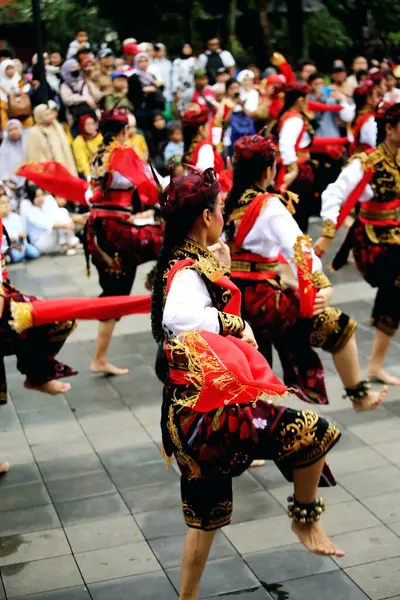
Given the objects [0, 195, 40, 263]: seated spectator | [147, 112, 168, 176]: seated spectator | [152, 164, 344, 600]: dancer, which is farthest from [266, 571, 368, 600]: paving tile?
[147, 112, 168, 176]: seated spectator

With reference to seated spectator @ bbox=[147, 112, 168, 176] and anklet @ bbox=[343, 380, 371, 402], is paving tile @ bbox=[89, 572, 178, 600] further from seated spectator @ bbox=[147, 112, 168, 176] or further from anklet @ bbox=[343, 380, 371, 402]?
seated spectator @ bbox=[147, 112, 168, 176]

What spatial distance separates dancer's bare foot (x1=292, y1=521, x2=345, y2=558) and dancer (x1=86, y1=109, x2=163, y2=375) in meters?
3.32

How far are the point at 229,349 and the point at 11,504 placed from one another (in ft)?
7.13

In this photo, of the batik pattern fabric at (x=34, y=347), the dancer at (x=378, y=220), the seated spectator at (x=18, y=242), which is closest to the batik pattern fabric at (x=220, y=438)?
the batik pattern fabric at (x=34, y=347)

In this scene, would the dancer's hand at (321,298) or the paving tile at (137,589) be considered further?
the dancer's hand at (321,298)

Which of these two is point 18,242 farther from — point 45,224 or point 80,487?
point 80,487

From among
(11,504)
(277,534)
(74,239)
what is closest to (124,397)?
(11,504)

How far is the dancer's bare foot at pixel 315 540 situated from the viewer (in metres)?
4.08

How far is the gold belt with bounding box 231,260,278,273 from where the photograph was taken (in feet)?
18.0

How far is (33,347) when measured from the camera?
5.44 metres

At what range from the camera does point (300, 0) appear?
22.0m

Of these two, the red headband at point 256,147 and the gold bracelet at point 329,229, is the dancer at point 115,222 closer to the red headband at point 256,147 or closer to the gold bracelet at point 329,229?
the gold bracelet at point 329,229

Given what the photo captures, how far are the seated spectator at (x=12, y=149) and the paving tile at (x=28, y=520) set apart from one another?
312 inches

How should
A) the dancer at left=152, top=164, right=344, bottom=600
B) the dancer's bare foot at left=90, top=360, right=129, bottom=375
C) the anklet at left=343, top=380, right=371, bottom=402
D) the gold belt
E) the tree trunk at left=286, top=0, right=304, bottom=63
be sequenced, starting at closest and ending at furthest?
Result: 1. the dancer at left=152, top=164, right=344, bottom=600
2. the gold belt
3. the anklet at left=343, top=380, right=371, bottom=402
4. the dancer's bare foot at left=90, top=360, right=129, bottom=375
5. the tree trunk at left=286, top=0, right=304, bottom=63
